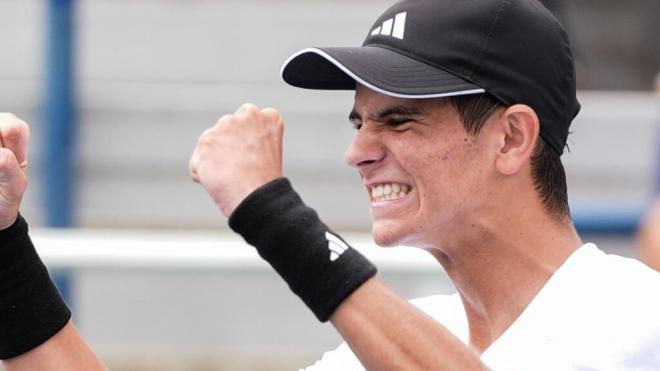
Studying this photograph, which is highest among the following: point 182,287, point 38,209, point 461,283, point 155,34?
point 461,283

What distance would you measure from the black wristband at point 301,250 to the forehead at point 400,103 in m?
0.38

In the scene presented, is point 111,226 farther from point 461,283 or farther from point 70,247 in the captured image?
Result: point 461,283

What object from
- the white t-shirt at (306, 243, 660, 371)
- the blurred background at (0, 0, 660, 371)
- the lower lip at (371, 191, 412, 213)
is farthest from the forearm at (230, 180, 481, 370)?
the blurred background at (0, 0, 660, 371)

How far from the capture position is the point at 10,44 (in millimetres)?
6758

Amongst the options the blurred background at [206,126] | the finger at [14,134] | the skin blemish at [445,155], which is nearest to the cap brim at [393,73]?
the skin blemish at [445,155]

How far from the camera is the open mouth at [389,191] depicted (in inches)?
94.8

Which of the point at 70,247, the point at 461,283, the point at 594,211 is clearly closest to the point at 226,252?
the point at 70,247

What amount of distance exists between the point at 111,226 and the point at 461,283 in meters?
4.10

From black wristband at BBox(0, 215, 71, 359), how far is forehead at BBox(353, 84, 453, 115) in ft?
2.27

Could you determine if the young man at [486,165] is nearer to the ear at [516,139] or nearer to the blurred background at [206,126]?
the ear at [516,139]

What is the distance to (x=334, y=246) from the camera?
2068mm

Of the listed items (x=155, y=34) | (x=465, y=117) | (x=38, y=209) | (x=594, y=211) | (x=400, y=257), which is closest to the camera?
(x=465, y=117)

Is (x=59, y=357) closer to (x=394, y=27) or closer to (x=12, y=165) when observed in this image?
(x=12, y=165)

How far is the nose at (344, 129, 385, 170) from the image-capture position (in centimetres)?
240
